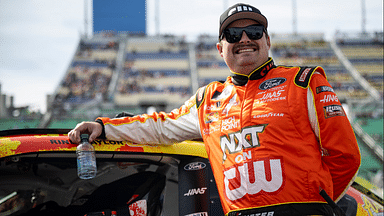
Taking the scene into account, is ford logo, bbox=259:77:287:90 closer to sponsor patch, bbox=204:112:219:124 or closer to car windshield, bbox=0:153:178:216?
sponsor patch, bbox=204:112:219:124

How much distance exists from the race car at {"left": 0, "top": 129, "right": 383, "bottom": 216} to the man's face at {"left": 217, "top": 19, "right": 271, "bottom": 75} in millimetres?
666

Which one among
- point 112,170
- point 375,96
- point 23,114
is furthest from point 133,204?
point 375,96

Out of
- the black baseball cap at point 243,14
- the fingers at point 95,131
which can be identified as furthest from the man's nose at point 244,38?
the fingers at point 95,131

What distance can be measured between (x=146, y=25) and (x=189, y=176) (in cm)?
3548

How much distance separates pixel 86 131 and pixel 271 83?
3.86 ft

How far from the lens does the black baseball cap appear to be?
2.13m

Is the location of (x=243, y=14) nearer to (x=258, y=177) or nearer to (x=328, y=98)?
(x=328, y=98)

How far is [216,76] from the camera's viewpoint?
105ft

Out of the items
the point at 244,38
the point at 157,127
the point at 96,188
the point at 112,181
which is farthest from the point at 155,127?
the point at 244,38

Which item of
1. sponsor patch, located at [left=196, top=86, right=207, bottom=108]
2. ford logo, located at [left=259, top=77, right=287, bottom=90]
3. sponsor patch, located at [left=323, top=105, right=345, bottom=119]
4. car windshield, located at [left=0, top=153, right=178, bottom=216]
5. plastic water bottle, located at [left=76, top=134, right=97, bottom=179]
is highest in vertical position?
ford logo, located at [left=259, top=77, right=287, bottom=90]

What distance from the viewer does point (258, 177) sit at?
183cm

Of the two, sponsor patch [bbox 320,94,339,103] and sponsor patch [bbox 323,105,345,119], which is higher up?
sponsor patch [bbox 320,94,339,103]

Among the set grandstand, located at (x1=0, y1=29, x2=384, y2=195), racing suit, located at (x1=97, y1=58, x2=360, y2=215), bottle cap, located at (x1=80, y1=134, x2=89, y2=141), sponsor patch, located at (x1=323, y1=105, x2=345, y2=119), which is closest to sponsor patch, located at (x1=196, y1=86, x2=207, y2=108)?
racing suit, located at (x1=97, y1=58, x2=360, y2=215)

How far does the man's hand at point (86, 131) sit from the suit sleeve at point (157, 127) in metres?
0.07
